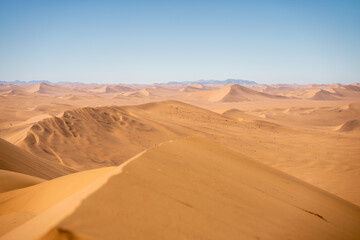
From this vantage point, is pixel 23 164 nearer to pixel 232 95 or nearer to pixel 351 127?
pixel 351 127

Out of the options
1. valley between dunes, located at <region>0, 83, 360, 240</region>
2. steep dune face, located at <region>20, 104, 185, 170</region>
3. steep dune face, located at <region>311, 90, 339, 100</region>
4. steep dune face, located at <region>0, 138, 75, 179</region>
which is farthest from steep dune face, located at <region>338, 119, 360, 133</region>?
steep dune face, located at <region>311, 90, 339, 100</region>

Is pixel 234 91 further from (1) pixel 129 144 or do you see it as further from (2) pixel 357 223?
(2) pixel 357 223

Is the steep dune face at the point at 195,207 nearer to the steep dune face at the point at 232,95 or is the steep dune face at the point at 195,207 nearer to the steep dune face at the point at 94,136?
the steep dune face at the point at 94,136

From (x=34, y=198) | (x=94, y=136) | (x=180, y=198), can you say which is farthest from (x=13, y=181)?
(x=94, y=136)

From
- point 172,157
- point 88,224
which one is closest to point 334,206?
point 172,157

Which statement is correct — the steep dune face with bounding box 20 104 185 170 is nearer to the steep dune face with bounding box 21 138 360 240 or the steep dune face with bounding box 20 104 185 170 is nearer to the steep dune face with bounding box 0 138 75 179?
the steep dune face with bounding box 0 138 75 179

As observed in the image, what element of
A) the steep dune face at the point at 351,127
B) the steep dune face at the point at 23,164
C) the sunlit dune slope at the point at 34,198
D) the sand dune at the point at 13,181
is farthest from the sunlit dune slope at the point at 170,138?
the steep dune face at the point at 351,127
